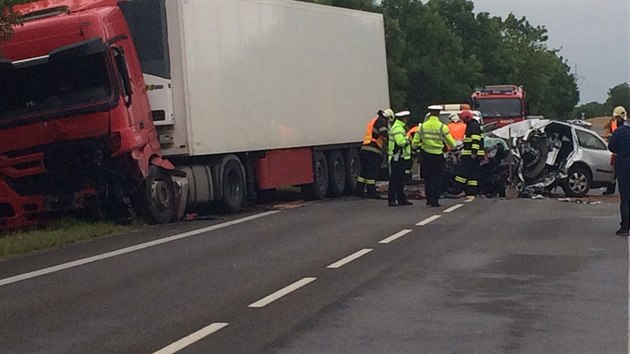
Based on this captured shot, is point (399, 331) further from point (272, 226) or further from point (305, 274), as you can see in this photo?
point (272, 226)

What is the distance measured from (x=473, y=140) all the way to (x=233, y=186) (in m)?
4.85

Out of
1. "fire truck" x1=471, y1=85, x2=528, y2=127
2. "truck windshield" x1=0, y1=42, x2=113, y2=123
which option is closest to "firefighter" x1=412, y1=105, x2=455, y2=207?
"truck windshield" x1=0, y1=42, x2=113, y2=123

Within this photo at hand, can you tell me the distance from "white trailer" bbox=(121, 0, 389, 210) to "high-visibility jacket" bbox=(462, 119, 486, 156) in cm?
322

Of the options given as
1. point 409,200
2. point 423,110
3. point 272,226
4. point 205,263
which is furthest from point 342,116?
point 423,110

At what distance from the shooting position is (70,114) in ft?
55.9

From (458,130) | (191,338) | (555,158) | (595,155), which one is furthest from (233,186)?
(191,338)

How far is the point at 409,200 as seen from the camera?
22984mm

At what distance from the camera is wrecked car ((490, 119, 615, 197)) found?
24.3m

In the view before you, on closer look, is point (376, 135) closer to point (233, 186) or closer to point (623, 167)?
point (233, 186)

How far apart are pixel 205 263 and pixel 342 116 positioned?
12.6m

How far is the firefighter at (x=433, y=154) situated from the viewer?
20.4 m

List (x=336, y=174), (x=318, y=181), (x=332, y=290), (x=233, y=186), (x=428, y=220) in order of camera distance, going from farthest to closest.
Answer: (x=336, y=174) → (x=318, y=181) → (x=233, y=186) → (x=428, y=220) → (x=332, y=290)

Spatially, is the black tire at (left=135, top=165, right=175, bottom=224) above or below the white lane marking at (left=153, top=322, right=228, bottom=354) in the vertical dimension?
above

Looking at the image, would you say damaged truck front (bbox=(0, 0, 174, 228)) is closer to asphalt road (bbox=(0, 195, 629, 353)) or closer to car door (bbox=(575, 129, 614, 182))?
asphalt road (bbox=(0, 195, 629, 353))
